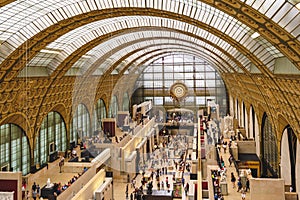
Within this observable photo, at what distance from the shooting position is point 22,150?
33.9 meters

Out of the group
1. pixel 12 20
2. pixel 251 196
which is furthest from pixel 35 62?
pixel 251 196

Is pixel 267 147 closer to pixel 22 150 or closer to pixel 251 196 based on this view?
pixel 251 196

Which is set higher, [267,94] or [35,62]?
[35,62]

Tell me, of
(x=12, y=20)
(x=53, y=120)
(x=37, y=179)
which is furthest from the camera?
(x=53, y=120)

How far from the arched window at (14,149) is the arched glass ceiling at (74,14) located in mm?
8597

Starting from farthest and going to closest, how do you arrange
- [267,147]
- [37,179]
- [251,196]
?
[267,147] < [37,179] < [251,196]

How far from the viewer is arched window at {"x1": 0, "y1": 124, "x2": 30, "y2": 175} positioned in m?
31.0

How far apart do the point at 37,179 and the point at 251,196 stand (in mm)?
19958

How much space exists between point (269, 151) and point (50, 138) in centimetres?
2441

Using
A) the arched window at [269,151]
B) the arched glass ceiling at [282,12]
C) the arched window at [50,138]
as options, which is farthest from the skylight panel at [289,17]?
the arched window at [50,138]

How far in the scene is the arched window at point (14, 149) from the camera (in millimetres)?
30953

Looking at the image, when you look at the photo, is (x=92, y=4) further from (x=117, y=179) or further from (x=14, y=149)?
(x=117, y=179)

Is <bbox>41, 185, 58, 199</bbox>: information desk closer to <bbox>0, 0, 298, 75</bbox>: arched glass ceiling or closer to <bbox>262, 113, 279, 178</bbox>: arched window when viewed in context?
<bbox>0, 0, 298, 75</bbox>: arched glass ceiling

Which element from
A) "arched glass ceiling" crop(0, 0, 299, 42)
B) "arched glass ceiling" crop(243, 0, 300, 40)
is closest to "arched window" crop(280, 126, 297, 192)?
"arched glass ceiling" crop(0, 0, 299, 42)
